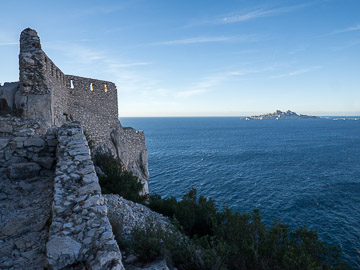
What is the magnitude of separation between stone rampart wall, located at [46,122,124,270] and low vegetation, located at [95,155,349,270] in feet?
7.53

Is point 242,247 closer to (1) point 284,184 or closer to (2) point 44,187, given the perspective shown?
(2) point 44,187

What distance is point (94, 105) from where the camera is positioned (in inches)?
735

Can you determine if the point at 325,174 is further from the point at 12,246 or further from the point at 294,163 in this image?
the point at 12,246

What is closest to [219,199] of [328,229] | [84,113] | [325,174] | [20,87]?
[328,229]

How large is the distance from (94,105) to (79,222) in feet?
53.8

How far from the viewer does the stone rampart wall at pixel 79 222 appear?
324 cm

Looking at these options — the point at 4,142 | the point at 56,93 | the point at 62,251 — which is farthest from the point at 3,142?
the point at 56,93

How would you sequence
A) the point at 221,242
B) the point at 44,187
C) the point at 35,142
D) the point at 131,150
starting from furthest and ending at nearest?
the point at 131,150, the point at 35,142, the point at 221,242, the point at 44,187

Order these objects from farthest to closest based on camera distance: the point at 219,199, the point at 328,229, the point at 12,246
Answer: the point at 219,199 < the point at 328,229 < the point at 12,246

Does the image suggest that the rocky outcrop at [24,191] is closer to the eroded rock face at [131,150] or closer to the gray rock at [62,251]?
the gray rock at [62,251]

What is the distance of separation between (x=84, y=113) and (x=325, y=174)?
41133mm

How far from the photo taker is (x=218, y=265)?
5.57 meters

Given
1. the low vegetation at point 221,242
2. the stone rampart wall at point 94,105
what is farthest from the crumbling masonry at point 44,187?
the stone rampart wall at point 94,105

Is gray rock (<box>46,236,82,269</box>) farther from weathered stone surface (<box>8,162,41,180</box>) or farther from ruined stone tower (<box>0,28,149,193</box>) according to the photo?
ruined stone tower (<box>0,28,149,193</box>)
